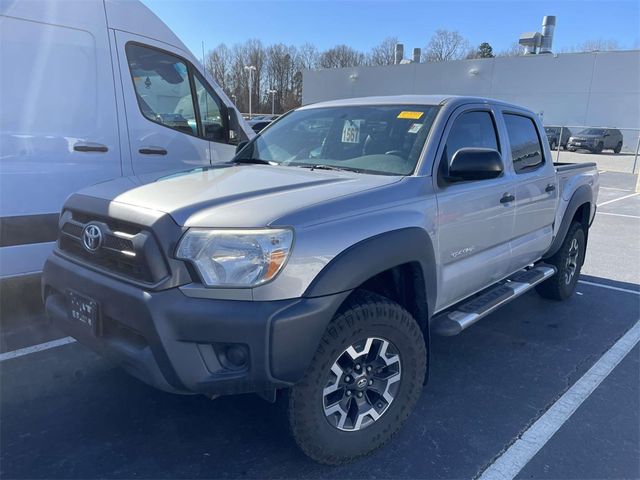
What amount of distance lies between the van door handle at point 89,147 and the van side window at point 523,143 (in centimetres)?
332

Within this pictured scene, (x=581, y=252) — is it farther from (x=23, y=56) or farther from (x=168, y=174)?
(x=23, y=56)

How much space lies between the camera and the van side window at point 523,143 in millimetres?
3955

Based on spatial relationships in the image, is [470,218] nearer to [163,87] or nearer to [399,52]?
[163,87]

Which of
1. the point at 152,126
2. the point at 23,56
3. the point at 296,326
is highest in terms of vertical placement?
the point at 23,56

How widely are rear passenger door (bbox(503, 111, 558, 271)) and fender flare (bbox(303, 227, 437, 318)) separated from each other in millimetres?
1355

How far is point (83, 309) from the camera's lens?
2402 millimetres

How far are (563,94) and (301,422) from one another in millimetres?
38789

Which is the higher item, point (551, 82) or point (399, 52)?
point (399, 52)

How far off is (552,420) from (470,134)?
1.92 m

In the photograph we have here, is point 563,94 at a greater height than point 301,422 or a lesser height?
greater

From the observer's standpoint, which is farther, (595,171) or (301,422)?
(595,171)

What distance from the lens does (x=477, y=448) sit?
2670 mm

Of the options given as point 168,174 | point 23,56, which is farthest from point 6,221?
A: point 168,174

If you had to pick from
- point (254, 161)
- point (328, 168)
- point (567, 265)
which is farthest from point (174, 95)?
point (567, 265)
